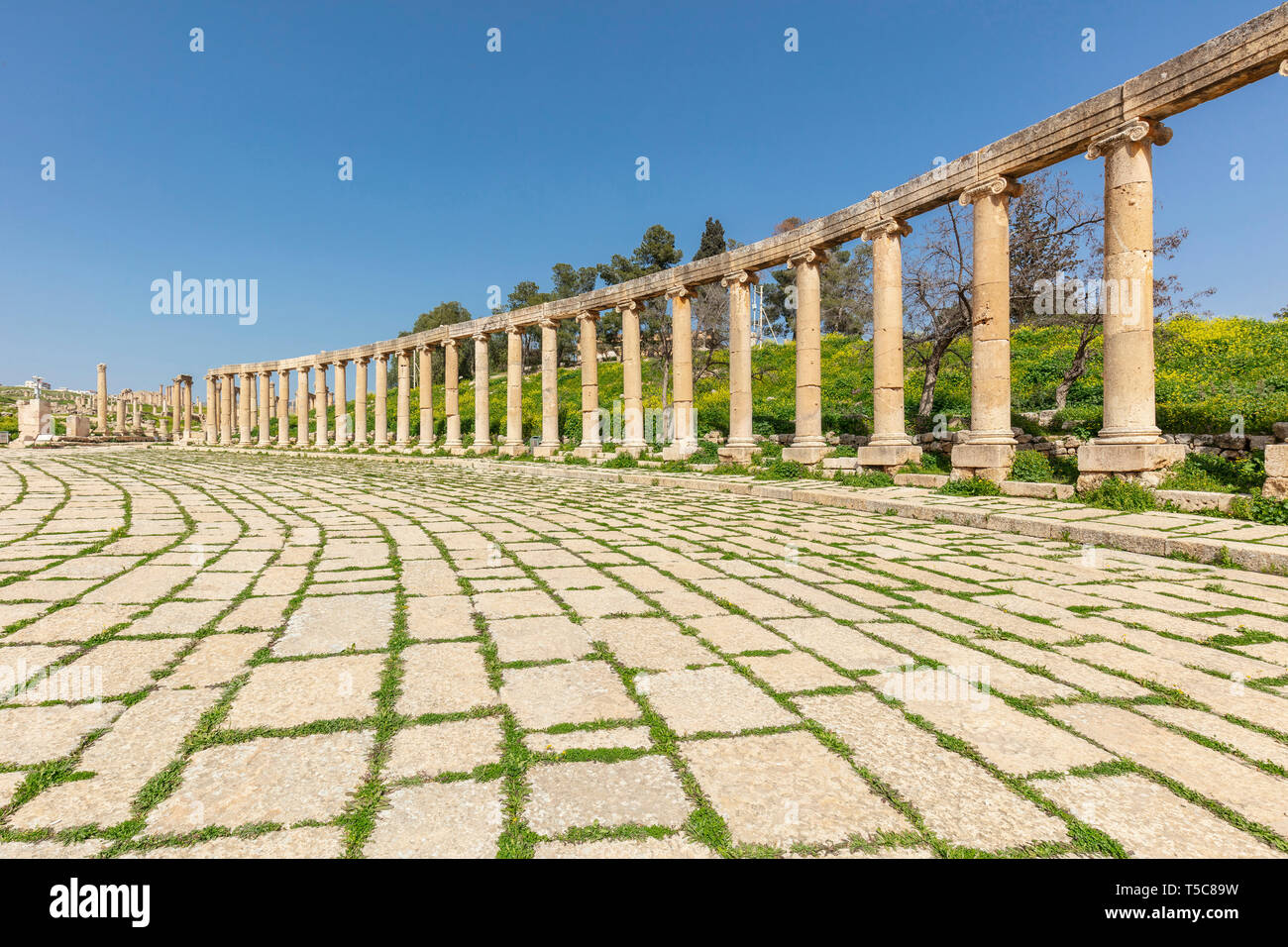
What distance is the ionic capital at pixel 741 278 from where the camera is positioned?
54.1 ft

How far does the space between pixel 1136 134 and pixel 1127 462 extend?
4920 millimetres

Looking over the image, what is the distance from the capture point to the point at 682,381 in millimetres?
17969

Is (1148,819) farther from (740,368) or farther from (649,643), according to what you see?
(740,368)

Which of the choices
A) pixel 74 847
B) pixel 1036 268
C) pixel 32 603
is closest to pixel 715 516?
pixel 32 603

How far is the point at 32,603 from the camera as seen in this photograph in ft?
12.4

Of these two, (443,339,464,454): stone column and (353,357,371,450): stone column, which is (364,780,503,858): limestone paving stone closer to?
(443,339,464,454): stone column

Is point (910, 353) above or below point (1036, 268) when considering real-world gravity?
below

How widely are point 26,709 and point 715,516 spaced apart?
7.24 metres

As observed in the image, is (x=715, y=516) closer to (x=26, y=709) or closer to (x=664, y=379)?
(x=26, y=709)

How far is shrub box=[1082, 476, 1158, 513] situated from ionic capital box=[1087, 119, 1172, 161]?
5.14 m

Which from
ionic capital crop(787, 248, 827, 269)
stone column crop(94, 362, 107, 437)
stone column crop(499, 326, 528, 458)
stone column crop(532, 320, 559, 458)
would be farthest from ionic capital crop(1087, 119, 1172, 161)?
stone column crop(94, 362, 107, 437)

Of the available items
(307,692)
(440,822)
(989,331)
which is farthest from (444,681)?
(989,331)
